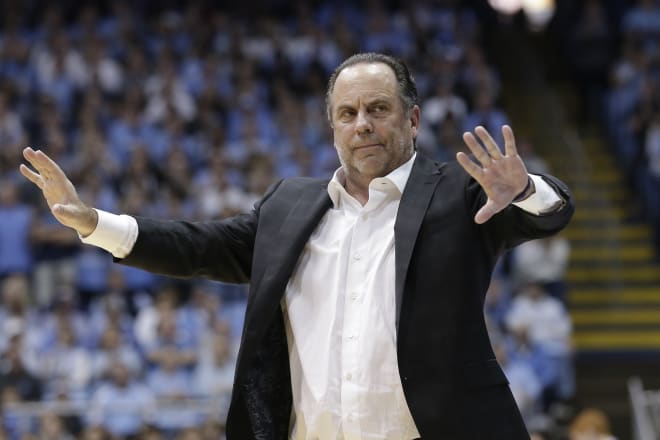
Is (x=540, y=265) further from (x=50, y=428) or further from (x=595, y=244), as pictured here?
(x=50, y=428)

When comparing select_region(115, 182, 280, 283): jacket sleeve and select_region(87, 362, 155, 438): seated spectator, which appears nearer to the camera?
select_region(115, 182, 280, 283): jacket sleeve

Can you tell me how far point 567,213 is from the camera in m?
2.97

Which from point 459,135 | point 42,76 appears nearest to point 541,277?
point 459,135

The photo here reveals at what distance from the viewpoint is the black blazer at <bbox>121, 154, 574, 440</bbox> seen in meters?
2.98

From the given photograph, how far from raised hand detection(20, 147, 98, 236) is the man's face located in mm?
773

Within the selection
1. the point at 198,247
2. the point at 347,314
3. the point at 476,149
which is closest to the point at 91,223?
the point at 198,247

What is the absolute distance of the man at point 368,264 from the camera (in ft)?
9.77

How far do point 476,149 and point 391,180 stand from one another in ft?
1.45

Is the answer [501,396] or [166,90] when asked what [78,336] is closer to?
[166,90]

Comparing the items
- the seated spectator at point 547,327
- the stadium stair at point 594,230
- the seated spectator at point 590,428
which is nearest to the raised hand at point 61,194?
the seated spectator at point 590,428

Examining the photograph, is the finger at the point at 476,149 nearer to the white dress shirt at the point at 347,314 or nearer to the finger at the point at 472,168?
the finger at the point at 472,168

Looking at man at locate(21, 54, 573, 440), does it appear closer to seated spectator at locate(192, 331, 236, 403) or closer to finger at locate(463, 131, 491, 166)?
finger at locate(463, 131, 491, 166)

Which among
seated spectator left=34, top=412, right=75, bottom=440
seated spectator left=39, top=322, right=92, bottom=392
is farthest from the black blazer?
seated spectator left=39, top=322, right=92, bottom=392

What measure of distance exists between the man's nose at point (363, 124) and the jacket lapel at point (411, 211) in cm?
19
